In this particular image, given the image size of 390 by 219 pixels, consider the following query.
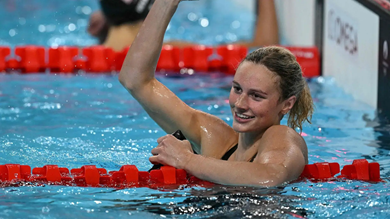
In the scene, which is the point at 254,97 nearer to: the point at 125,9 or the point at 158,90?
the point at 158,90

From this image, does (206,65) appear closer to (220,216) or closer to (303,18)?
(303,18)

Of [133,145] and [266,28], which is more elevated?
[266,28]

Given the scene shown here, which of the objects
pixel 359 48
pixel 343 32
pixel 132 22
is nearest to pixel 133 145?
pixel 359 48

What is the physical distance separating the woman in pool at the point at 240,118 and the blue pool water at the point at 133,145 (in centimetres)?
Result: 11

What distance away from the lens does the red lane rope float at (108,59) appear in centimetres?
659

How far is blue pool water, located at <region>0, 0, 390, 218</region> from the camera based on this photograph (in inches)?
93.4

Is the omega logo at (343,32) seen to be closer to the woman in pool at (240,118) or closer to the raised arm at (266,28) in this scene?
the raised arm at (266,28)

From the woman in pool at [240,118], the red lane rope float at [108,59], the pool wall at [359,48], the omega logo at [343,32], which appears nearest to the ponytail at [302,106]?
the woman in pool at [240,118]

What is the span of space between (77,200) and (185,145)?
1.78 ft

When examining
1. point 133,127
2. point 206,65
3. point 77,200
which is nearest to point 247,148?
point 77,200

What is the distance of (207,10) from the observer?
11500 millimetres

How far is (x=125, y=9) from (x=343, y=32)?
8.94ft

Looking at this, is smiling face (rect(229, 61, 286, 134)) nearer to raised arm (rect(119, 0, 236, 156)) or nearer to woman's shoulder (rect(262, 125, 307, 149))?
woman's shoulder (rect(262, 125, 307, 149))

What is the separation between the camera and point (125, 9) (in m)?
6.99
